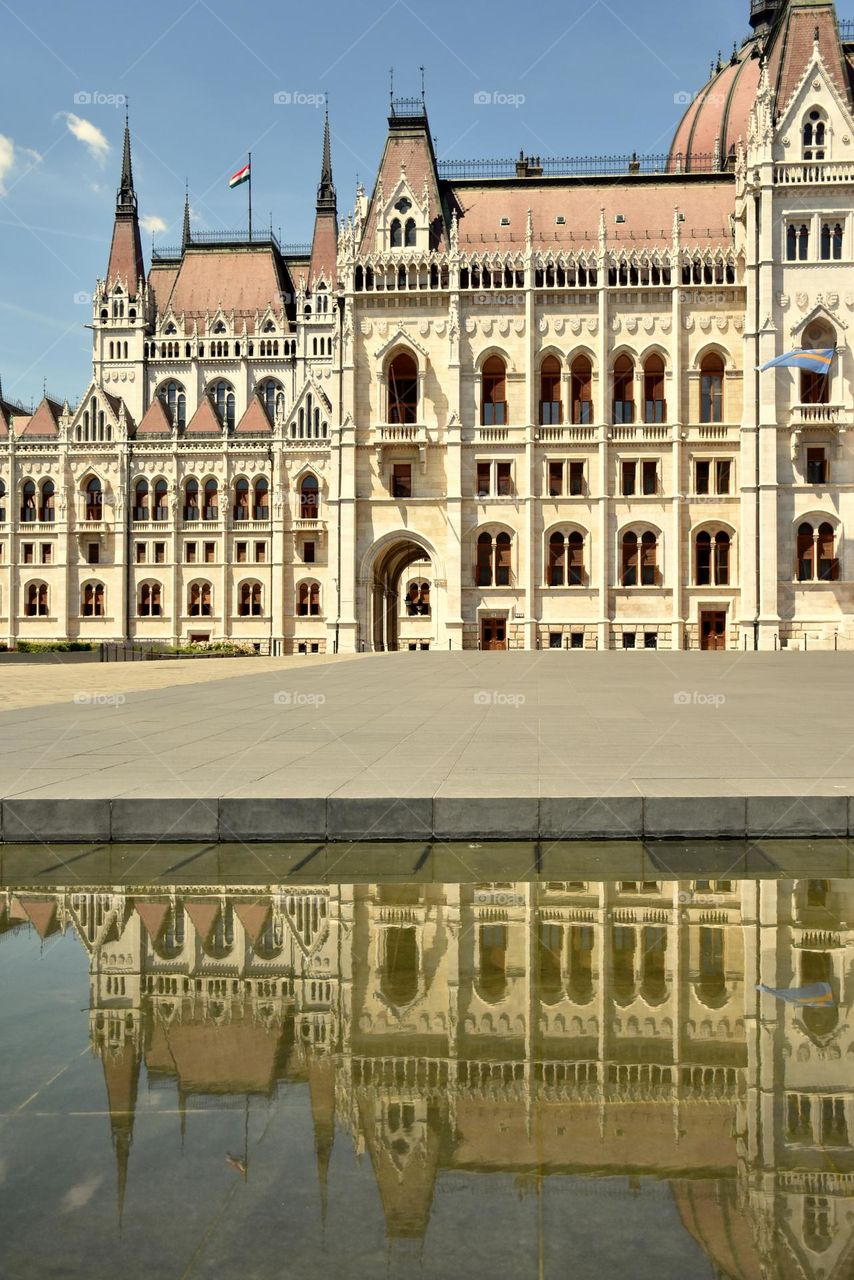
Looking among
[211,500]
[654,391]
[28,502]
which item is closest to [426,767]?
[654,391]

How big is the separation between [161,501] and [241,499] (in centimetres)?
588

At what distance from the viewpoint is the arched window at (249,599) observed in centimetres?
7544

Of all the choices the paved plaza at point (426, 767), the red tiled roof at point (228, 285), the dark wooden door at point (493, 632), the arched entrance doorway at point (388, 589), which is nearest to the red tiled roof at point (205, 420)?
the red tiled roof at point (228, 285)

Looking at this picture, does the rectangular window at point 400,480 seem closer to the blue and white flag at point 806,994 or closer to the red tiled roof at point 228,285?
the red tiled roof at point 228,285

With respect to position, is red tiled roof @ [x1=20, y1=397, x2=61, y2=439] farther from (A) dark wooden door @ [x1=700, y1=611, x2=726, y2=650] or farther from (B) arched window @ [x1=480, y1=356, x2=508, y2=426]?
(A) dark wooden door @ [x1=700, y1=611, x2=726, y2=650]

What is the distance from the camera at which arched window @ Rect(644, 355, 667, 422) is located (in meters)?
58.5

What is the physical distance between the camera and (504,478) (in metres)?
58.8

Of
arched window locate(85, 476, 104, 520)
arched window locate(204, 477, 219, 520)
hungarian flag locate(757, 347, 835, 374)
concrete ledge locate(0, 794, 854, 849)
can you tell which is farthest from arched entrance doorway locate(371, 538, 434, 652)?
concrete ledge locate(0, 794, 854, 849)

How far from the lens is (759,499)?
55312 millimetres

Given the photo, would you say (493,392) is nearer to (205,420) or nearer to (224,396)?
(205,420)

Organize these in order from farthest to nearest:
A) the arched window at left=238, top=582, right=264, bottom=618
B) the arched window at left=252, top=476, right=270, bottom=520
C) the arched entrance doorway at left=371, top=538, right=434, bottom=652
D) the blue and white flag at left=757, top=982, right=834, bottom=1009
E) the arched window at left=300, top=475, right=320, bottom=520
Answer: the arched window at left=252, top=476, right=270, bottom=520 → the arched window at left=238, top=582, right=264, bottom=618 → the arched window at left=300, top=475, right=320, bottom=520 → the arched entrance doorway at left=371, top=538, right=434, bottom=652 → the blue and white flag at left=757, top=982, right=834, bottom=1009

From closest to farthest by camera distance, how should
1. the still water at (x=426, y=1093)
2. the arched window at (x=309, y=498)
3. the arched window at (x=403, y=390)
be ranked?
the still water at (x=426, y=1093)
the arched window at (x=403, y=390)
the arched window at (x=309, y=498)

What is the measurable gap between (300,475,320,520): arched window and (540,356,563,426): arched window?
2090 cm

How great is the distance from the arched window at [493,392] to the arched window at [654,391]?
7.67 m
